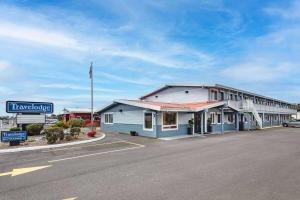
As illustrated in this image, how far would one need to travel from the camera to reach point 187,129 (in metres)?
24.3

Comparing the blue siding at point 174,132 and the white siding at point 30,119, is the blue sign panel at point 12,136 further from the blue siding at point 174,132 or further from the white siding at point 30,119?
the blue siding at point 174,132

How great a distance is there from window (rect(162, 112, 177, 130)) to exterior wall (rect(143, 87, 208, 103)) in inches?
313

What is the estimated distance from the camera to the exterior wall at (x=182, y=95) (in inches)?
1183

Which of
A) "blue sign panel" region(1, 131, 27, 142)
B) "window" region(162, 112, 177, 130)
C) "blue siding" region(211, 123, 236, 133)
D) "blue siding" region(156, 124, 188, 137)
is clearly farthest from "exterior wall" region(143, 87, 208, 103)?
"blue sign panel" region(1, 131, 27, 142)

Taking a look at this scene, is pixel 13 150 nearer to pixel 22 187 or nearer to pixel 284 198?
pixel 22 187

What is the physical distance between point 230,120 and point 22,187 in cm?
2911

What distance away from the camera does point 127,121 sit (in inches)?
969

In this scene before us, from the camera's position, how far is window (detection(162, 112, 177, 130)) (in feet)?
72.2

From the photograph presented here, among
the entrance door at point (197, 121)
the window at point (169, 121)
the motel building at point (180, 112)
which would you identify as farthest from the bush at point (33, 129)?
the entrance door at point (197, 121)

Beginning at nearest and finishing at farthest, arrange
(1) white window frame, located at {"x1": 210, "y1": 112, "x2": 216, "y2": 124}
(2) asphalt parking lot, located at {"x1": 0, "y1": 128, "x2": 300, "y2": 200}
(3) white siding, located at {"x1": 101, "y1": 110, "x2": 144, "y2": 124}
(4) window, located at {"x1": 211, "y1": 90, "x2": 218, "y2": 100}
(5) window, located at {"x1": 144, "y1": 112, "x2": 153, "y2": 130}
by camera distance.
A: (2) asphalt parking lot, located at {"x1": 0, "y1": 128, "x2": 300, "y2": 200}
(5) window, located at {"x1": 144, "y1": 112, "x2": 153, "y2": 130}
(3) white siding, located at {"x1": 101, "y1": 110, "x2": 144, "y2": 124}
(1) white window frame, located at {"x1": 210, "y1": 112, "x2": 216, "y2": 124}
(4) window, located at {"x1": 211, "y1": 90, "x2": 218, "y2": 100}

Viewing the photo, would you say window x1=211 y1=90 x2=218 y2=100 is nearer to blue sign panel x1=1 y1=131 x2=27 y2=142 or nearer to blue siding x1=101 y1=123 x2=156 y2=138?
blue siding x1=101 y1=123 x2=156 y2=138

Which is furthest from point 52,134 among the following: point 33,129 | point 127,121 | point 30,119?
point 127,121

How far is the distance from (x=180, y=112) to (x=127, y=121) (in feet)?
17.5

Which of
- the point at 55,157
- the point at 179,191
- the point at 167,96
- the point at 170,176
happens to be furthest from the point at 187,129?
the point at 179,191
